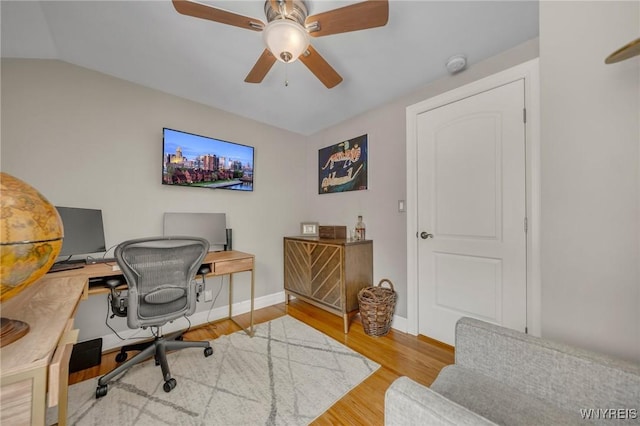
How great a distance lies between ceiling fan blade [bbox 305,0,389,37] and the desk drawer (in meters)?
1.87

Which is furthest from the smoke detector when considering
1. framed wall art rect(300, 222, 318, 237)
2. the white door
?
framed wall art rect(300, 222, 318, 237)

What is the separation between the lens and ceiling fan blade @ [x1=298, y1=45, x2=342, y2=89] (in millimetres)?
1514

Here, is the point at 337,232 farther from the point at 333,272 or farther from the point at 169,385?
the point at 169,385

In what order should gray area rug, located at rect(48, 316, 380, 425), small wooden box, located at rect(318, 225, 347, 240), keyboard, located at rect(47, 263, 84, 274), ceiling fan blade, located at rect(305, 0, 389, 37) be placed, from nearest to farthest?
ceiling fan blade, located at rect(305, 0, 389, 37) < gray area rug, located at rect(48, 316, 380, 425) < keyboard, located at rect(47, 263, 84, 274) < small wooden box, located at rect(318, 225, 347, 240)

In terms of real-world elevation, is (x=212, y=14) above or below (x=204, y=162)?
above

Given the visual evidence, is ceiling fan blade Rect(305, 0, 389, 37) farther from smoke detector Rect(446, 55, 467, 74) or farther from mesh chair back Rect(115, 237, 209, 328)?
mesh chair back Rect(115, 237, 209, 328)

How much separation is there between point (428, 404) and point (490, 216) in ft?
5.71

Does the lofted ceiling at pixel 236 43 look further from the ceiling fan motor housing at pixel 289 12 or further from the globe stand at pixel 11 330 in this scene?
the globe stand at pixel 11 330

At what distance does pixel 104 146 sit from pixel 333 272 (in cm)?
239

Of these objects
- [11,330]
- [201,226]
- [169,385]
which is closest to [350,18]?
[11,330]

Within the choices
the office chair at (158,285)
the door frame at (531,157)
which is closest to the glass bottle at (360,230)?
the door frame at (531,157)

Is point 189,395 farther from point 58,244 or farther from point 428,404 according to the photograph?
point 428,404

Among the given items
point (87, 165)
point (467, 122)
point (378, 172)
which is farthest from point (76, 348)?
point (467, 122)

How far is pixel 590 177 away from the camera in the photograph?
95 cm
